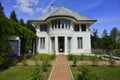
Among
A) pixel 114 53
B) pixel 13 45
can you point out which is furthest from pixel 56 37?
pixel 114 53

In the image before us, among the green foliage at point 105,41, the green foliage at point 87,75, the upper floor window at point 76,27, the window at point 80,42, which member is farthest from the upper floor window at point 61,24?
the green foliage at point 105,41

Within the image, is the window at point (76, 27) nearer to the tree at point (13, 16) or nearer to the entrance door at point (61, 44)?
the entrance door at point (61, 44)

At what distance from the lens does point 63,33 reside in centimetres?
2959

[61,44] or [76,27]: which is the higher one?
[76,27]

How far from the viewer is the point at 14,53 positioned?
985 inches

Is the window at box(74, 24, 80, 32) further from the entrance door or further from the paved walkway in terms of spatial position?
the paved walkway

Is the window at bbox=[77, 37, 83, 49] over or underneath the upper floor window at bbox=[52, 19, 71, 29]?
underneath

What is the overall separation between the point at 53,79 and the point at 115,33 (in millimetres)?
86163

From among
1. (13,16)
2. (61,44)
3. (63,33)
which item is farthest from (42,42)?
(13,16)

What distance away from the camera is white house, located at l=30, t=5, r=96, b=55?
97.6 feet

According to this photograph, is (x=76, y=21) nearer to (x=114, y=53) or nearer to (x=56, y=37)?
(x=56, y=37)

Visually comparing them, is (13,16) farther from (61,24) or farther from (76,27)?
(61,24)

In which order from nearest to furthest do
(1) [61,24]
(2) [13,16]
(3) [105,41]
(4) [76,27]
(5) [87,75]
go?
(5) [87,75] < (1) [61,24] < (4) [76,27] < (3) [105,41] < (2) [13,16]

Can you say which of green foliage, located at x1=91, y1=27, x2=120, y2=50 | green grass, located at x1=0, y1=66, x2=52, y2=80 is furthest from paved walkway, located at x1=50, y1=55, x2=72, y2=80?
green foliage, located at x1=91, y1=27, x2=120, y2=50
